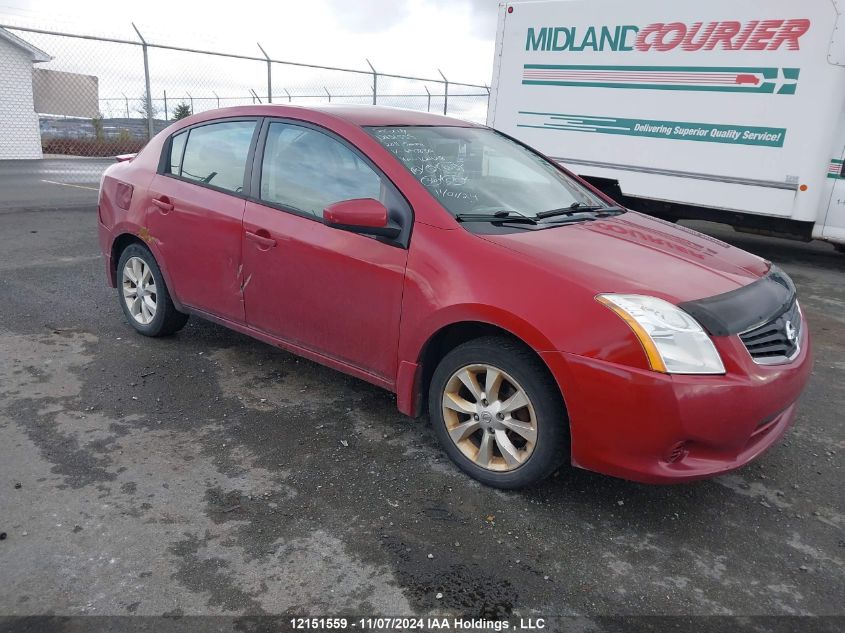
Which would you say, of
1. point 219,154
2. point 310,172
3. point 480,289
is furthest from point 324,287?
point 219,154

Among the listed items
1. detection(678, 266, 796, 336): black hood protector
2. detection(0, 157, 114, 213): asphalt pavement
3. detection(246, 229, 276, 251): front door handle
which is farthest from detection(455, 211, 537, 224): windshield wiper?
detection(0, 157, 114, 213): asphalt pavement

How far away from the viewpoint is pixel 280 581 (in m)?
2.39

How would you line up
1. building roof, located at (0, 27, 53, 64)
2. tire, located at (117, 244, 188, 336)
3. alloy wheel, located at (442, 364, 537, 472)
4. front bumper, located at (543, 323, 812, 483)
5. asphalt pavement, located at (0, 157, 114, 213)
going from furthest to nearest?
building roof, located at (0, 27, 53, 64)
asphalt pavement, located at (0, 157, 114, 213)
tire, located at (117, 244, 188, 336)
alloy wheel, located at (442, 364, 537, 472)
front bumper, located at (543, 323, 812, 483)

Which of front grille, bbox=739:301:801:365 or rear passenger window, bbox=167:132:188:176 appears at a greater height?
rear passenger window, bbox=167:132:188:176

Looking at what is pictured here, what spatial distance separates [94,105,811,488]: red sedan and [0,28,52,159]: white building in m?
18.4

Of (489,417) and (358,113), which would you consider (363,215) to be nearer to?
(358,113)

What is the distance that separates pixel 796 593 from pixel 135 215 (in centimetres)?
424

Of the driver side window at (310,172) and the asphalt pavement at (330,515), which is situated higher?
the driver side window at (310,172)

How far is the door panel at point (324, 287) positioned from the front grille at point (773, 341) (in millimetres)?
1524

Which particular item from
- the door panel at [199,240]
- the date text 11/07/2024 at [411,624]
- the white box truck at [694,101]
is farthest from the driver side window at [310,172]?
the white box truck at [694,101]

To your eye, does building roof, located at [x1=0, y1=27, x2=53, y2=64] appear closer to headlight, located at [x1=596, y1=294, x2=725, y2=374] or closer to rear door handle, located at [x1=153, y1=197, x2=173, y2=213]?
rear door handle, located at [x1=153, y1=197, x2=173, y2=213]

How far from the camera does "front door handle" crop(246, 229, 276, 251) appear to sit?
3641mm

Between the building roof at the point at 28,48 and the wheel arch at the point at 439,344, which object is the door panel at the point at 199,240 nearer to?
the wheel arch at the point at 439,344

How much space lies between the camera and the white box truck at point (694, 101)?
7570mm
